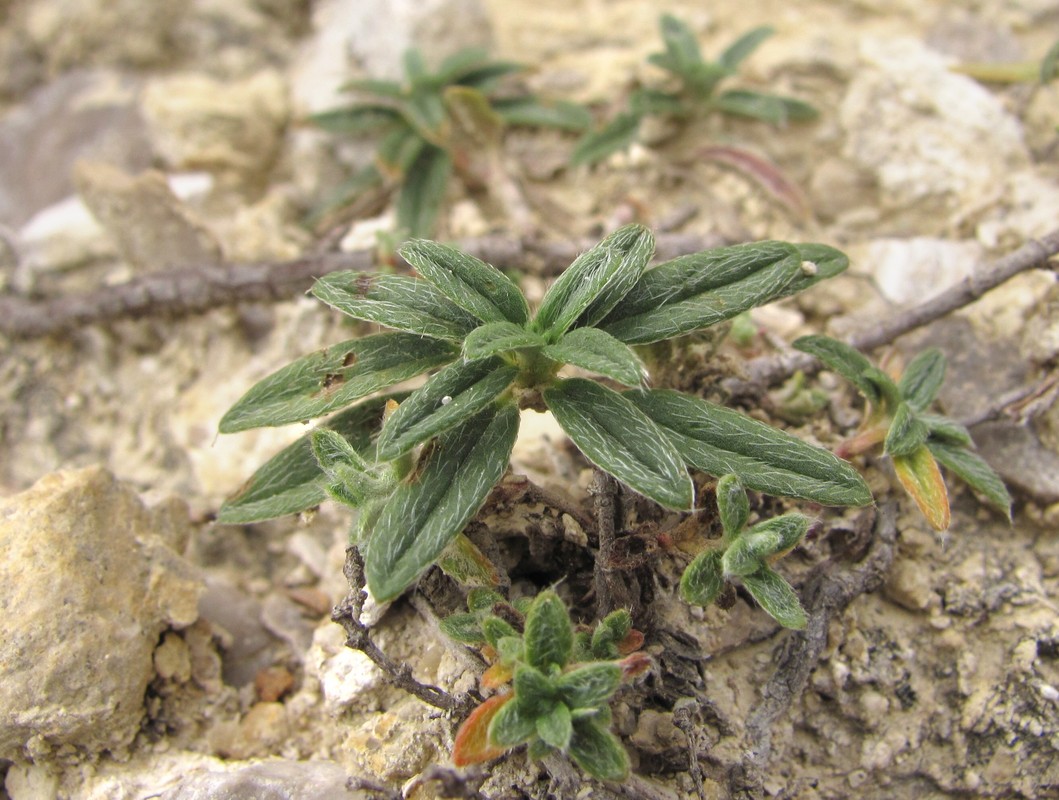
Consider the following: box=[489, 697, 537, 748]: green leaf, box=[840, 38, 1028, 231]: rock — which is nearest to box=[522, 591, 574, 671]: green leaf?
box=[489, 697, 537, 748]: green leaf

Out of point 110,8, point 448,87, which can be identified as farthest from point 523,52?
point 110,8

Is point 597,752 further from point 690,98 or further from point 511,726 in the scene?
point 690,98

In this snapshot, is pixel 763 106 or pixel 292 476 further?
pixel 763 106

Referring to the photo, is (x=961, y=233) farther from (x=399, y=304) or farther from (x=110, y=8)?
(x=110, y=8)

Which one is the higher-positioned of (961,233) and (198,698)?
(961,233)

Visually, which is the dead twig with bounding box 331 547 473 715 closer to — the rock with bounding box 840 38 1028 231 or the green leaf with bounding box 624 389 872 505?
the green leaf with bounding box 624 389 872 505

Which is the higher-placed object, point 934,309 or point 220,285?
point 934,309

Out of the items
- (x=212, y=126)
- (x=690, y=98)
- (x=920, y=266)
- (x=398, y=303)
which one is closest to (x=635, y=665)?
(x=398, y=303)
